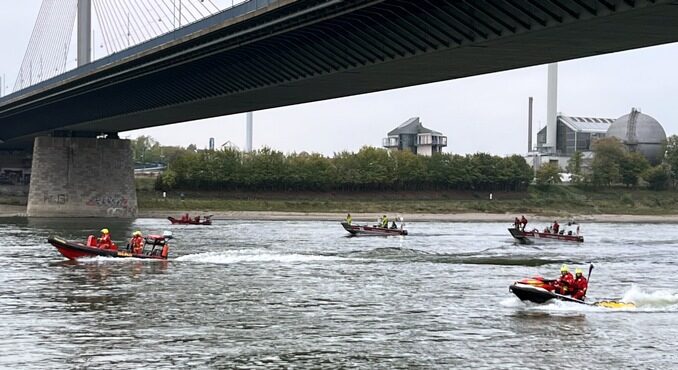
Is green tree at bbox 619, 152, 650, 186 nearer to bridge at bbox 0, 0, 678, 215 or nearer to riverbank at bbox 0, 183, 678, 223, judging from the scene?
riverbank at bbox 0, 183, 678, 223

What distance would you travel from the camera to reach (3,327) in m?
35.3

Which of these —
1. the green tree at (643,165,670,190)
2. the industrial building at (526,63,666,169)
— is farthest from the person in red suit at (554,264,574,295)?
the industrial building at (526,63,666,169)

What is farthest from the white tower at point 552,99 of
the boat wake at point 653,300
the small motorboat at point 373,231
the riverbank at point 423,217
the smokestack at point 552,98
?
the boat wake at point 653,300

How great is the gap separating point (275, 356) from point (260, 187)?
119388mm

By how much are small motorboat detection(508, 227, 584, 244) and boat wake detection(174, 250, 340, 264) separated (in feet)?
Result: 80.6

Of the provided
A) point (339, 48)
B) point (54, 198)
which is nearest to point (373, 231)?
point (339, 48)

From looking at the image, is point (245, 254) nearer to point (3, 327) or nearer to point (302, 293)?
point (302, 293)

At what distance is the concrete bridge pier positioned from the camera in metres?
116

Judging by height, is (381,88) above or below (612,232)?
above

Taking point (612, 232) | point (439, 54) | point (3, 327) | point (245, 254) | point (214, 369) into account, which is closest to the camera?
point (214, 369)

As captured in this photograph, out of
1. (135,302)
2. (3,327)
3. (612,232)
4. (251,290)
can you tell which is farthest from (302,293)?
(612,232)

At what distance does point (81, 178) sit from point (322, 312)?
82.5m

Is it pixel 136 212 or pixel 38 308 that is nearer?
pixel 38 308

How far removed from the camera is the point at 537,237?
87.1 meters
